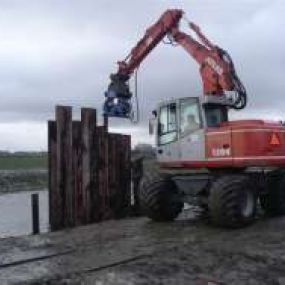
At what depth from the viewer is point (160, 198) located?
19578 mm

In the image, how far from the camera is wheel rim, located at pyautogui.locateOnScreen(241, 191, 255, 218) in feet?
60.1

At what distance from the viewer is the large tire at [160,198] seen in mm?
19625

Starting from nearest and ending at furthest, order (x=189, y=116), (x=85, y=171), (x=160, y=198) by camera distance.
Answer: (x=189, y=116) < (x=160, y=198) < (x=85, y=171)

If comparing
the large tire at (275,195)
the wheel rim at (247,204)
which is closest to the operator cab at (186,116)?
the wheel rim at (247,204)

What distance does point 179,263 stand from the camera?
13875mm

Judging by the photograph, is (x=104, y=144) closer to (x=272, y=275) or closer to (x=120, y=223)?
(x=120, y=223)

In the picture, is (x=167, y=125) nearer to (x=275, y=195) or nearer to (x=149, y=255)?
(x=275, y=195)

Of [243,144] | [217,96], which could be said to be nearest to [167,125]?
[217,96]

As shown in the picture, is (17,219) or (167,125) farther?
(17,219)

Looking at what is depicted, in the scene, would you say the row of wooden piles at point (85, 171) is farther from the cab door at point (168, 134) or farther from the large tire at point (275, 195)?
the large tire at point (275, 195)

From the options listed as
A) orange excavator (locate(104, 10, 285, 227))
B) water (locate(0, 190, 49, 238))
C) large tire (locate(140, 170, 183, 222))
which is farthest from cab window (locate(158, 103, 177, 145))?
water (locate(0, 190, 49, 238))

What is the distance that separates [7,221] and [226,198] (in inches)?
426

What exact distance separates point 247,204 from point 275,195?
2.33 metres

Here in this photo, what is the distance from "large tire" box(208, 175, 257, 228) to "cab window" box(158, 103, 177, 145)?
1989 mm
